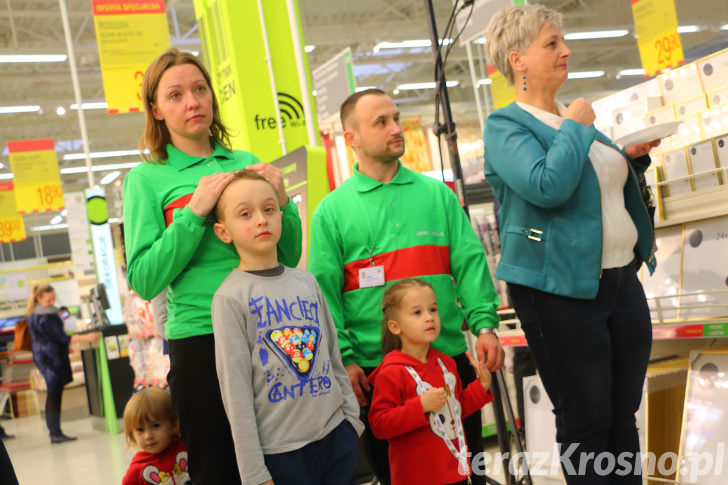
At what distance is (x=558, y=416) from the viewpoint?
1.91 metres

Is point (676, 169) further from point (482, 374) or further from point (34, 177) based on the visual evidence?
point (34, 177)

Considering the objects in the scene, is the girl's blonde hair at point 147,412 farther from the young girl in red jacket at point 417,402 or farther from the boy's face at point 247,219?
the boy's face at point 247,219

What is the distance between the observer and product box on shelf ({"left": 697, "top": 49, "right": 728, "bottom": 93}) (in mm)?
2697

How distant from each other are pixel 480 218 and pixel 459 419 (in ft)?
8.53

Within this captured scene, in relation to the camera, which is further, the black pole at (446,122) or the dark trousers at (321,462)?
the black pole at (446,122)

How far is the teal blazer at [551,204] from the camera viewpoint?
71.1 inches

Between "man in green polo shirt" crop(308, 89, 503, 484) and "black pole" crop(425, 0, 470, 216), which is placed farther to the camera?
"black pole" crop(425, 0, 470, 216)

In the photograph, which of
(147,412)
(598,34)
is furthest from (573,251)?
(598,34)

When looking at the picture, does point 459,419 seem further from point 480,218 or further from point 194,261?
point 480,218

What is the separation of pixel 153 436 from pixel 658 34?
8.30 meters

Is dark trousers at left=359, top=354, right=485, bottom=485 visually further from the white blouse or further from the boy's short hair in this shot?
the boy's short hair

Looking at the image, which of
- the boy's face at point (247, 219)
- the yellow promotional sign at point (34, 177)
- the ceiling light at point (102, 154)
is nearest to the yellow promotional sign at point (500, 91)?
the boy's face at point (247, 219)

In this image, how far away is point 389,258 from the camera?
2221mm

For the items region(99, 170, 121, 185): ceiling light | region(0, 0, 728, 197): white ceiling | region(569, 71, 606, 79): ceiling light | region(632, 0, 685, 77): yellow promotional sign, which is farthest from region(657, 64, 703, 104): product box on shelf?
region(99, 170, 121, 185): ceiling light
